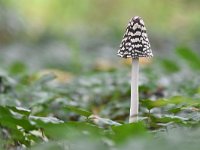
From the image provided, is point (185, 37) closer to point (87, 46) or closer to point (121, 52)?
point (87, 46)

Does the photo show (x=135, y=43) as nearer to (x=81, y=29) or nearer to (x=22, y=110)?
(x=22, y=110)

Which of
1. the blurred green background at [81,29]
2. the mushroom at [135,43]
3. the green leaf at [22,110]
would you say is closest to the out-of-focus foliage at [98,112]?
the green leaf at [22,110]

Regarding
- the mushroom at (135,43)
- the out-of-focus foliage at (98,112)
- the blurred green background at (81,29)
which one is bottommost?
the out-of-focus foliage at (98,112)

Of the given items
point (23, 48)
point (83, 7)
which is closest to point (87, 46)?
point (23, 48)

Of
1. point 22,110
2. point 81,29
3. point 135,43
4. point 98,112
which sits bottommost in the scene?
point 98,112

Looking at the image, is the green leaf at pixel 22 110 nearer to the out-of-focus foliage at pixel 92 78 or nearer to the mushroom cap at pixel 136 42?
the out-of-focus foliage at pixel 92 78

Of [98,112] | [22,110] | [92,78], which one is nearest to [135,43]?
[22,110]
